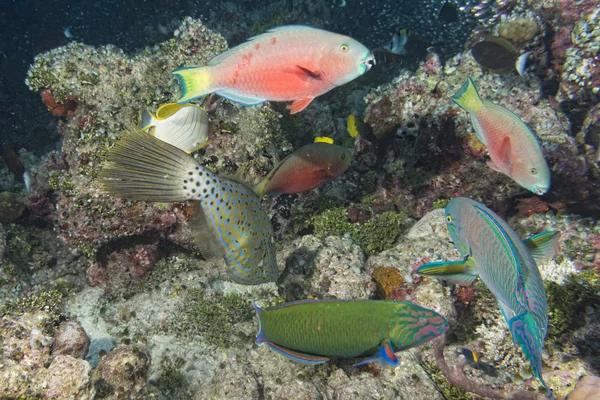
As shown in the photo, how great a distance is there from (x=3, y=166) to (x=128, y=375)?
8.98 m

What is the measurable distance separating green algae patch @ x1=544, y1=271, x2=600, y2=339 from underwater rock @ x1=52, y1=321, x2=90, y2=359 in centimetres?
542

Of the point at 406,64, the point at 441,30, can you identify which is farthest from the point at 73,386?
the point at 441,30

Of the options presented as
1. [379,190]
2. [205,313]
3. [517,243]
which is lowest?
[205,313]

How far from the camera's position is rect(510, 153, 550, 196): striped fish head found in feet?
9.86

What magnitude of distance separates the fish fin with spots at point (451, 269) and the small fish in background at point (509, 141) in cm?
144

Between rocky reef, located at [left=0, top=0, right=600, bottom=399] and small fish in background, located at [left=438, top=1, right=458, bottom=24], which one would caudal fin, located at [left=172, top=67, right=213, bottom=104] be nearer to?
rocky reef, located at [left=0, top=0, right=600, bottom=399]

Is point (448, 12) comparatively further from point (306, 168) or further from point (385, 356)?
point (385, 356)

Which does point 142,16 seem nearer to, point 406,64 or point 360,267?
point 406,64

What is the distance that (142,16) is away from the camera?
15578 mm

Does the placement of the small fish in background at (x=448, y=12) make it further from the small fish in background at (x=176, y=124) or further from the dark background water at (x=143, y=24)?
the small fish in background at (x=176, y=124)

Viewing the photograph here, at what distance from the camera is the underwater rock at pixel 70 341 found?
345cm

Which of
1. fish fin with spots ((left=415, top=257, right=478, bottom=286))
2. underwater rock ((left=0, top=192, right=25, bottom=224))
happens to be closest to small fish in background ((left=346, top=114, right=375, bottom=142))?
fish fin with spots ((left=415, top=257, right=478, bottom=286))

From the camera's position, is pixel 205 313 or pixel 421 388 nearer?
pixel 421 388

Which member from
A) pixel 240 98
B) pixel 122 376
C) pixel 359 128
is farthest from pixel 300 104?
pixel 359 128
